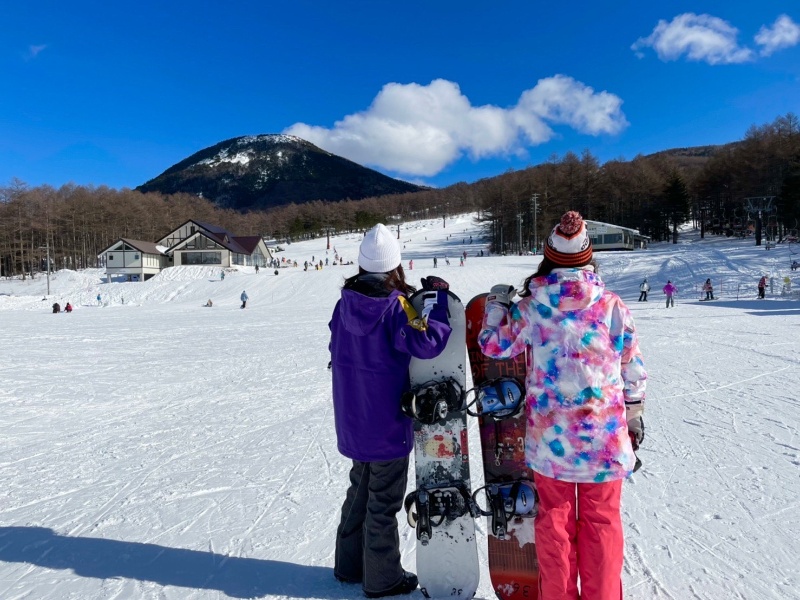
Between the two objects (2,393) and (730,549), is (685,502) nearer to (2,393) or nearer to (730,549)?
(730,549)

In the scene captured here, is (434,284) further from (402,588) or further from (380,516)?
(402,588)

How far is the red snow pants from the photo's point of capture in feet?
6.23

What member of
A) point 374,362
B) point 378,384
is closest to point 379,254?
point 374,362

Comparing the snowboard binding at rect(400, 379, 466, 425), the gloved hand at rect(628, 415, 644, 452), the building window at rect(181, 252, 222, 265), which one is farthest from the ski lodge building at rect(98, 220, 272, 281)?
the gloved hand at rect(628, 415, 644, 452)

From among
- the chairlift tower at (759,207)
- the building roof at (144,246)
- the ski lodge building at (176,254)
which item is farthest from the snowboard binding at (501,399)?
the building roof at (144,246)

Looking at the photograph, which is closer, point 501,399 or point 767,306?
point 501,399

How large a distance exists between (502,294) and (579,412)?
62 centimetres

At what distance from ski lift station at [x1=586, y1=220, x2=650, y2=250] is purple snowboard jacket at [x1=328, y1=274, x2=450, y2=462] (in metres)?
51.9

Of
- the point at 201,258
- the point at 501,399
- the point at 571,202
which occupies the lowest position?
the point at 501,399

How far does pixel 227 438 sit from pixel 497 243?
5902 centimetres

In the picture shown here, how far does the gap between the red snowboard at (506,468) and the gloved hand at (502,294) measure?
0.81 ft

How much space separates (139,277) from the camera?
49719 mm

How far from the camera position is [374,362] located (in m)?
2.20

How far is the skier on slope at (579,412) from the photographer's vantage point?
1.89 m
